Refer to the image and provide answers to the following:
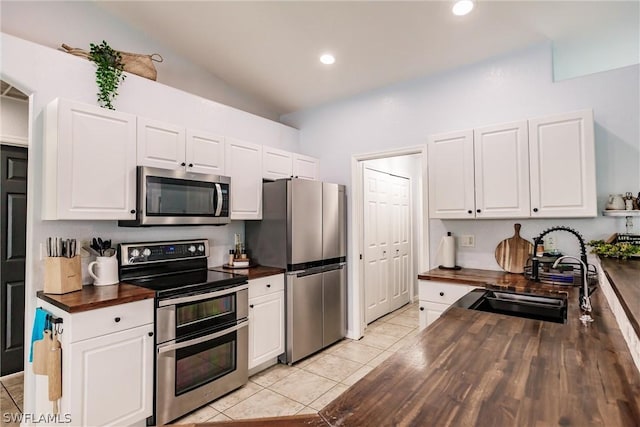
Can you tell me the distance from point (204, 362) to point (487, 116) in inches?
125

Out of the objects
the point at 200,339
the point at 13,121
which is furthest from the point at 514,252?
the point at 13,121

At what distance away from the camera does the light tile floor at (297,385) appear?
2.45m

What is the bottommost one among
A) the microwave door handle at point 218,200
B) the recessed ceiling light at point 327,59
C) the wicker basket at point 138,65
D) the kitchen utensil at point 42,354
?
the kitchen utensil at point 42,354

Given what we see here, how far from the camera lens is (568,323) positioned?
5.07 feet

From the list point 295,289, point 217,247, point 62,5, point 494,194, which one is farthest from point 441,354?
point 62,5

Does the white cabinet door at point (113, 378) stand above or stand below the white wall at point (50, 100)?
below

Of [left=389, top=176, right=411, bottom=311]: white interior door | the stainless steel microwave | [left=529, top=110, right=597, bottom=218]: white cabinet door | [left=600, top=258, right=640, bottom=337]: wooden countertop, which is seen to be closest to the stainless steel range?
the stainless steel microwave

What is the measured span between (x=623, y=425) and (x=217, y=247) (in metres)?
3.15

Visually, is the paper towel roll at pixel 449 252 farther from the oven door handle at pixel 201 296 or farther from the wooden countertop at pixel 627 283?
the oven door handle at pixel 201 296

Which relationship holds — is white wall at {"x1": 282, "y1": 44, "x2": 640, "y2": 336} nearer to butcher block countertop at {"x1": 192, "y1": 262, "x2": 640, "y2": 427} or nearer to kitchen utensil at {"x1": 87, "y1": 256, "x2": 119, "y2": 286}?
butcher block countertop at {"x1": 192, "y1": 262, "x2": 640, "y2": 427}

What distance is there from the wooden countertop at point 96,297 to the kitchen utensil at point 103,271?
0.05 metres

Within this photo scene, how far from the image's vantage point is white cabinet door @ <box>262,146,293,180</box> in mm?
3455

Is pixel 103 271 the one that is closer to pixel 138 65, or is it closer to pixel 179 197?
pixel 179 197

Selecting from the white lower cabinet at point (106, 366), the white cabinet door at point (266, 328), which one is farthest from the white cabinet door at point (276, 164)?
the white lower cabinet at point (106, 366)
